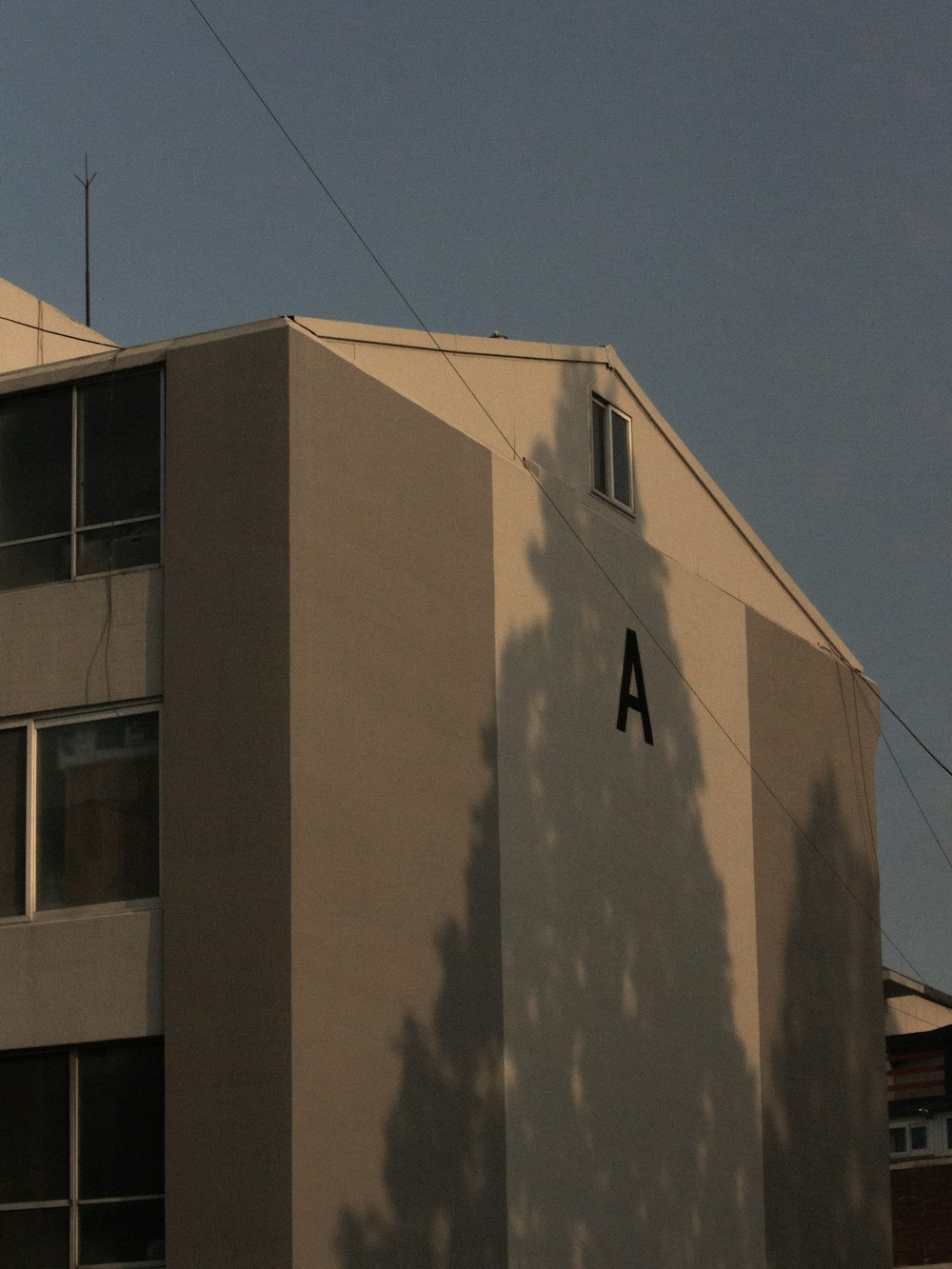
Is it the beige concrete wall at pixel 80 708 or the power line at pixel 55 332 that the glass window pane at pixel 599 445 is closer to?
the power line at pixel 55 332

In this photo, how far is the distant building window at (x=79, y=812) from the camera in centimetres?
1702

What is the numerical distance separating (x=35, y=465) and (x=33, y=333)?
4.81 m

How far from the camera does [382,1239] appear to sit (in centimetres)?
1656

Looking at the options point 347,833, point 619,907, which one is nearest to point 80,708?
point 347,833

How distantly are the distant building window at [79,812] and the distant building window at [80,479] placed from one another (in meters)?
1.43

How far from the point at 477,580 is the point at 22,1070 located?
6101 millimetres

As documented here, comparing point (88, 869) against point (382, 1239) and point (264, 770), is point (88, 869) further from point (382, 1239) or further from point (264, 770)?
point (382, 1239)

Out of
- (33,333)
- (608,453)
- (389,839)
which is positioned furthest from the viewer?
(608,453)

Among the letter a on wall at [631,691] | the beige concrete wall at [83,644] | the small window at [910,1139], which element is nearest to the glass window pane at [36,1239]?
the beige concrete wall at [83,644]

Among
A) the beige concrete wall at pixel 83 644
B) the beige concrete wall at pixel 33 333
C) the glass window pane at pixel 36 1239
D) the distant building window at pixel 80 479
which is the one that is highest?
the beige concrete wall at pixel 33 333

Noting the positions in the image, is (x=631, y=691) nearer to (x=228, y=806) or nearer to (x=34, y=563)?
(x=228, y=806)

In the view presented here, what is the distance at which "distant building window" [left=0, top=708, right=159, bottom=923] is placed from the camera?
17016mm

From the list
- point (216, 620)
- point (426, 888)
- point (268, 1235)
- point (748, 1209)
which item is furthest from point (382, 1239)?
point (748, 1209)

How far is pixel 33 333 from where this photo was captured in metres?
22.7
